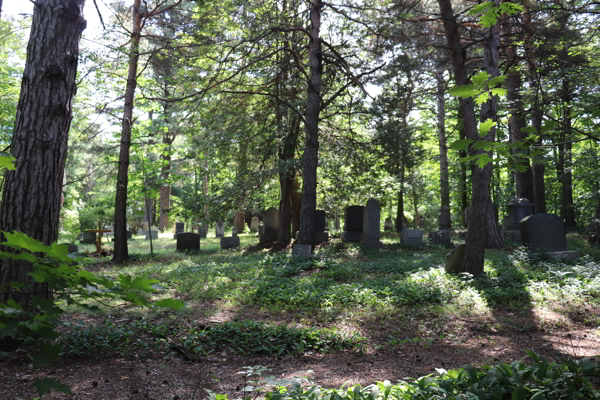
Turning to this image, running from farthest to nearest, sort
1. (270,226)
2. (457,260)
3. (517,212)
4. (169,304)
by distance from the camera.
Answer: (270,226)
(517,212)
(457,260)
(169,304)

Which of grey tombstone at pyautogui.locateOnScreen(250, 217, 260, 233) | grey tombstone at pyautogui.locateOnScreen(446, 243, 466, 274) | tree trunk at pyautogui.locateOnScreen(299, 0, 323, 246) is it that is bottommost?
grey tombstone at pyautogui.locateOnScreen(446, 243, 466, 274)

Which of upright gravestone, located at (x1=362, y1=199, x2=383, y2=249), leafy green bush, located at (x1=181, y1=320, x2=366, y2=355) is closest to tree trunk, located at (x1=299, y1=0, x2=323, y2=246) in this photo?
upright gravestone, located at (x1=362, y1=199, x2=383, y2=249)

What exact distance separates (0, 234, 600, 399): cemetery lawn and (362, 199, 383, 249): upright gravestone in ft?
18.0

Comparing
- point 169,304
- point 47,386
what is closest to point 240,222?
point 47,386

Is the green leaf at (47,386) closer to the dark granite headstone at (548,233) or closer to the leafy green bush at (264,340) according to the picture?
the leafy green bush at (264,340)

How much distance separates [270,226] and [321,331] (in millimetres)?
A: 11914

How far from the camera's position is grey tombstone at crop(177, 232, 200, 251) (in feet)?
55.5

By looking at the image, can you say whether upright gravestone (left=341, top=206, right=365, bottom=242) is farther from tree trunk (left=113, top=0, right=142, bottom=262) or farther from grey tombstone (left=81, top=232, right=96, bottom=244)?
grey tombstone (left=81, top=232, right=96, bottom=244)

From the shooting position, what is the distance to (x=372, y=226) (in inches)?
597

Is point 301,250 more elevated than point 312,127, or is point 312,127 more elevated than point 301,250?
point 312,127

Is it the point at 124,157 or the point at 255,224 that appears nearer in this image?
the point at 124,157

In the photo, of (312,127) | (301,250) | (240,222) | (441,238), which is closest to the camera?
(301,250)

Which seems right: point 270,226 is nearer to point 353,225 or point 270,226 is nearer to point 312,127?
point 353,225

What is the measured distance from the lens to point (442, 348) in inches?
201
